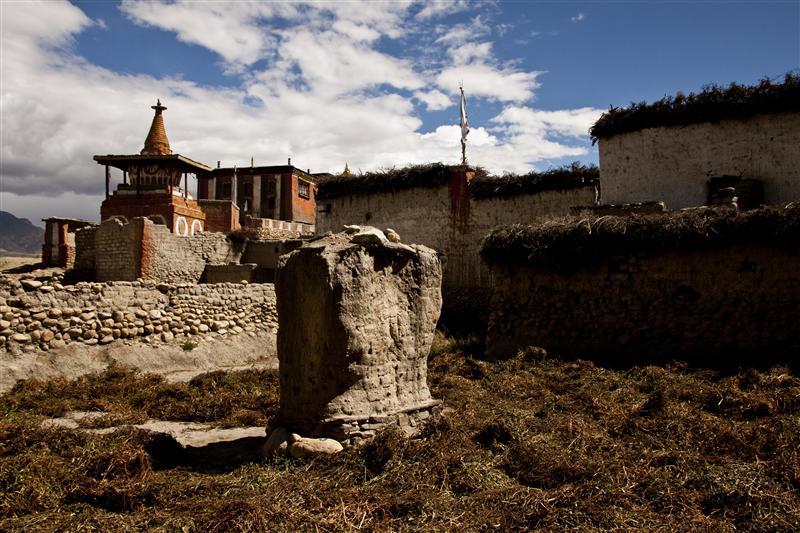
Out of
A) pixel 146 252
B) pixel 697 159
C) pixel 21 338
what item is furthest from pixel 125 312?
pixel 697 159

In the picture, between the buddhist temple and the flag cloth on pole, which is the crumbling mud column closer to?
the flag cloth on pole

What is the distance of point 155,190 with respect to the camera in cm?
3428

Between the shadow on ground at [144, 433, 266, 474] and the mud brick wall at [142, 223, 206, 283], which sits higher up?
the mud brick wall at [142, 223, 206, 283]

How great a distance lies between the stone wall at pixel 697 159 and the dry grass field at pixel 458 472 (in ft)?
28.0

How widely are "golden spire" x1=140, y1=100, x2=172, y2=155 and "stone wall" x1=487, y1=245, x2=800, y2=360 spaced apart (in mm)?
28096

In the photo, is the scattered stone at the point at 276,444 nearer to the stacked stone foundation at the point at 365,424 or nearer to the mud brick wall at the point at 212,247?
the stacked stone foundation at the point at 365,424

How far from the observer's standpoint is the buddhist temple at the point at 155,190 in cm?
3297

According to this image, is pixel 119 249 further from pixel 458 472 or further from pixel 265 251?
pixel 458 472

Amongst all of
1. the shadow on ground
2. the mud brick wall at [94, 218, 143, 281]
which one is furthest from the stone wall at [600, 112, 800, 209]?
the mud brick wall at [94, 218, 143, 281]

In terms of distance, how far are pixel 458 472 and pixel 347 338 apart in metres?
1.73

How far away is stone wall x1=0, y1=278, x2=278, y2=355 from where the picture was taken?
35.6ft

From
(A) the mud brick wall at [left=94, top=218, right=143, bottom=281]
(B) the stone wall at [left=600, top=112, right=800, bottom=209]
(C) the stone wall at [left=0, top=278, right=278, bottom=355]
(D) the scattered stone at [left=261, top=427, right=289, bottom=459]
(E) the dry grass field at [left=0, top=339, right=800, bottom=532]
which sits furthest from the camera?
(A) the mud brick wall at [left=94, top=218, right=143, bottom=281]

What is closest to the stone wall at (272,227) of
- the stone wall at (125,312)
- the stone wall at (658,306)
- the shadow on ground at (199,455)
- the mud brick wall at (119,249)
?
the mud brick wall at (119,249)

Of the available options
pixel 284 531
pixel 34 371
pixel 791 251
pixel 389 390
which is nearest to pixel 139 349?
pixel 34 371
